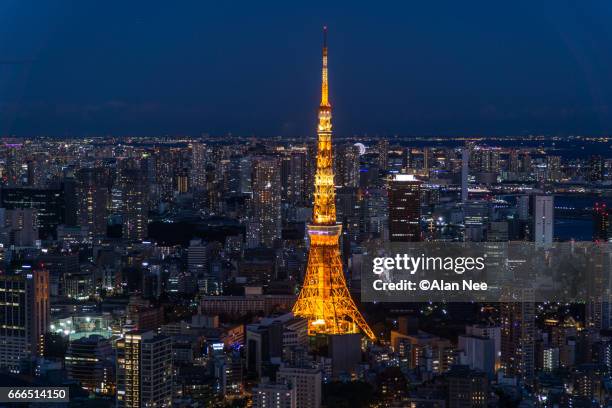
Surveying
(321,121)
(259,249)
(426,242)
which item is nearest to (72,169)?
(259,249)

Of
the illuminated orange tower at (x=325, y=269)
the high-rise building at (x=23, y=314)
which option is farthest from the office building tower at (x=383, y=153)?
the high-rise building at (x=23, y=314)

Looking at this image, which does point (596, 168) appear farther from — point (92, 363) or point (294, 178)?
point (294, 178)

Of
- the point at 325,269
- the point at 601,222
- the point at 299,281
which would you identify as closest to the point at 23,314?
the point at 325,269

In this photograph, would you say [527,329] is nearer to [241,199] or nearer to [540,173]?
[540,173]

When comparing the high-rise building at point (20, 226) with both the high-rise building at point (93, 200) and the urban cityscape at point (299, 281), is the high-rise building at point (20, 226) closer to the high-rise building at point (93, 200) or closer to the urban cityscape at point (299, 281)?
the urban cityscape at point (299, 281)

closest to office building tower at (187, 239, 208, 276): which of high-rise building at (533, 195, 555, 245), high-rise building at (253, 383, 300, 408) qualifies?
high-rise building at (533, 195, 555, 245)

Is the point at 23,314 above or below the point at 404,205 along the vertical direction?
below

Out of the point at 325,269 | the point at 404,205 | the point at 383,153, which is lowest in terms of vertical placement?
the point at 325,269
